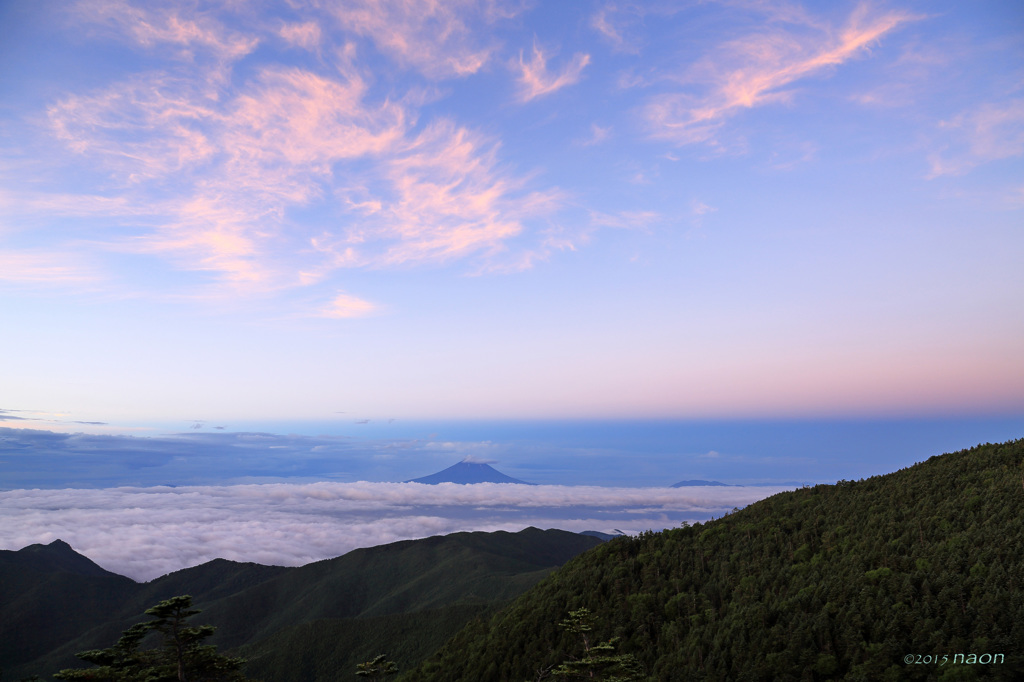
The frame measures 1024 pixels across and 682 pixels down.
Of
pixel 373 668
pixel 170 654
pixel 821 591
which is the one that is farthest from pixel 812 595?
pixel 170 654

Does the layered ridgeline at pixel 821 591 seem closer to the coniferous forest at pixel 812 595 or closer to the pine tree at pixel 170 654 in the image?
the coniferous forest at pixel 812 595

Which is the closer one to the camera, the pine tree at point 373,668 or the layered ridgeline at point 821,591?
the layered ridgeline at point 821,591

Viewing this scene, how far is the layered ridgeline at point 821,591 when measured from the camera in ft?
226

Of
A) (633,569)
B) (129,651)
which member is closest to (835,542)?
(633,569)

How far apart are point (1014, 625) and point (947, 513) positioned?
1142 inches

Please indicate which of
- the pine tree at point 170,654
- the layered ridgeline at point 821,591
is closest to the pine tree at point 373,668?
the pine tree at point 170,654

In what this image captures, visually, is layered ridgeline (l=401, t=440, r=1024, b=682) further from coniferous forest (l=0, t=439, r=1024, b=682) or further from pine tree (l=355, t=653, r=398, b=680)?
pine tree (l=355, t=653, r=398, b=680)

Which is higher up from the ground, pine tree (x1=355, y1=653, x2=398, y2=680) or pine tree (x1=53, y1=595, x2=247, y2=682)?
pine tree (x1=53, y1=595, x2=247, y2=682)

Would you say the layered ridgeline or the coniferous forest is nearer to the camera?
the coniferous forest

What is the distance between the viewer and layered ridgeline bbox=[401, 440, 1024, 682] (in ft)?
226

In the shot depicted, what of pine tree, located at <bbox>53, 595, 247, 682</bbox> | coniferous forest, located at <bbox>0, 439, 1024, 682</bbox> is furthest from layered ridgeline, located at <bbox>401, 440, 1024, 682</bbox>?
pine tree, located at <bbox>53, 595, 247, 682</bbox>

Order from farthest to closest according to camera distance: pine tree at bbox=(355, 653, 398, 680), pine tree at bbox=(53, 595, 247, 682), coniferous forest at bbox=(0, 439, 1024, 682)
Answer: pine tree at bbox=(355, 653, 398, 680) → coniferous forest at bbox=(0, 439, 1024, 682) → pine tree at bbox=(53, 595, 247, 682)

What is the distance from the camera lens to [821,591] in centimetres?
8594

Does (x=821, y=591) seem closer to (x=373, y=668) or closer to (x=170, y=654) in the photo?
(x=373, y=668)
